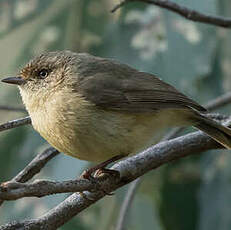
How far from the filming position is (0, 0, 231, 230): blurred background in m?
4.81

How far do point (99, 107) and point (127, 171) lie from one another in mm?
455

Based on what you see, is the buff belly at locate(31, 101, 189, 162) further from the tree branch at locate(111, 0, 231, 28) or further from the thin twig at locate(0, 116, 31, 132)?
the tree branch at locate(111, 0, 231, 28)

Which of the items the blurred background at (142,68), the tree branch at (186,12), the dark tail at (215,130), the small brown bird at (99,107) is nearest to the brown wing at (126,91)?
the small brown bird at (99,107)

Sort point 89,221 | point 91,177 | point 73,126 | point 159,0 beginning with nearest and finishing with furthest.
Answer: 1. point 91,177
2. point 73,126
3. point 159,0
4. point 89,221

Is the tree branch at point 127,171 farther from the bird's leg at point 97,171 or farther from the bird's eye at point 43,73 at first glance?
the bird's eye at point 43,73

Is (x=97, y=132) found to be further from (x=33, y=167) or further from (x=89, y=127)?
(x=33, y=167)

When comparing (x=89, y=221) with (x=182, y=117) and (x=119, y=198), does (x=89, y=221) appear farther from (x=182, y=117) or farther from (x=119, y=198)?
(x=182, y=117)

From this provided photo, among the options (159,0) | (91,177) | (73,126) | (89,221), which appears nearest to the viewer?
(91,177)

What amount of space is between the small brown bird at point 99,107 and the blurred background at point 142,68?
2.24 ft

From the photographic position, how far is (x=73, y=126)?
3.59 metres

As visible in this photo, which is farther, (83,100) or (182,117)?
(182,117)

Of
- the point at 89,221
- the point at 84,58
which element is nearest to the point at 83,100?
the point at 84,58

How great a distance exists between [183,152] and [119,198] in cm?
144

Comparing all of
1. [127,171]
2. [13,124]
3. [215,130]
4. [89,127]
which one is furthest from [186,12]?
[13,124]
